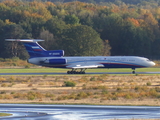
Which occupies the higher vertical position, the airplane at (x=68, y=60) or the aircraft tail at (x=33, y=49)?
the aircraft tail at (x=33, y=49)

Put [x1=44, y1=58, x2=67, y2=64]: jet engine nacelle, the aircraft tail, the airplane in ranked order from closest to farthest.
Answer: [x1=44, y1=58, x2=67, y2=64]: jet engine nacelle
the airplane
the aircraft tail

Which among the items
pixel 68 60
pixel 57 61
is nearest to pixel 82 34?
pixel 68 60

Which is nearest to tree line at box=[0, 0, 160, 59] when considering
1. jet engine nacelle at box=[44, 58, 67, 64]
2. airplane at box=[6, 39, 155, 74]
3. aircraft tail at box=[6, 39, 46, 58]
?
airplane at box=[6, 39, 155, 74]

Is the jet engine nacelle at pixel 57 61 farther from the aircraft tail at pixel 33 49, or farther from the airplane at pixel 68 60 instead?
the aircraft tail at pixel 33 49

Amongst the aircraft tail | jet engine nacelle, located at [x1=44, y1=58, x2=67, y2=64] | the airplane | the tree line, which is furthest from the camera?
the tree line

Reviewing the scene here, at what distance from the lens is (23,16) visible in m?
126

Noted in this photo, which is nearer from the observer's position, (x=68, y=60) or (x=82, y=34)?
(x=68, y=60)

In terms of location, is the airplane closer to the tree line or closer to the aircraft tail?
the aircraft tail

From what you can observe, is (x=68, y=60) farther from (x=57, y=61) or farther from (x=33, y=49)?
(x=33, y=49)

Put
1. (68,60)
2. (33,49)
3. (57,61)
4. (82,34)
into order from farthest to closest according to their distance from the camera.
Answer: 1. (82,34)
2. (68,60)
3. (33,49)
4. (57,61)

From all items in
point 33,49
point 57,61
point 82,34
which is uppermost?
point 82,34

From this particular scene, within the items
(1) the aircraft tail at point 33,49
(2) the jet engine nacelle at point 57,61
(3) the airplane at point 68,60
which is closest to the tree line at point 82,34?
(3) the airplane at point 68,60

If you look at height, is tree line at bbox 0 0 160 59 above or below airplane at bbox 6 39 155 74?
above

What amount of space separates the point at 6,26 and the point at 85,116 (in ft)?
301
